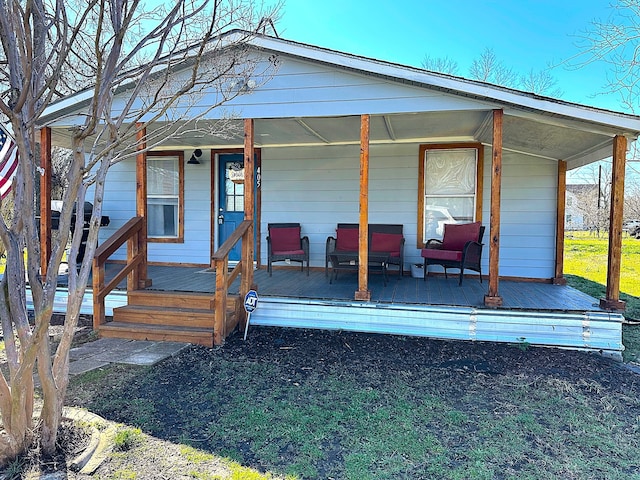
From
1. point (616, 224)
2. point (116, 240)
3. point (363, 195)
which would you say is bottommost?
point (116, 240)

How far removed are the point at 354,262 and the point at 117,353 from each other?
3271 millimetres

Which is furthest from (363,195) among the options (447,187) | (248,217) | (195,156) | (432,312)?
(195,156)

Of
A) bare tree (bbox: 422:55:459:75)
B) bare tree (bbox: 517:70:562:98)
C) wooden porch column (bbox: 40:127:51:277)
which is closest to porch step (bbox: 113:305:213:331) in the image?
wooden porch column (bbox: 40:127:51:277)

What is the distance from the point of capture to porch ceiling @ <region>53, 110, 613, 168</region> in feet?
15.3

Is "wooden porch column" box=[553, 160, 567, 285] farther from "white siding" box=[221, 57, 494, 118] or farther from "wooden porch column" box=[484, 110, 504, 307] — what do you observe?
"white siding" box=[221, 57, 494, 118]

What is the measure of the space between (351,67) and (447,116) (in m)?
1.30

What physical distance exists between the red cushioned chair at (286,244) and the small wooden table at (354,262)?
671 mm

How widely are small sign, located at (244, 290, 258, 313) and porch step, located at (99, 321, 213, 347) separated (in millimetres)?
422

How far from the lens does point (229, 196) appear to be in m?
7.15

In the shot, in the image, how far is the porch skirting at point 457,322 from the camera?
397 centimetres

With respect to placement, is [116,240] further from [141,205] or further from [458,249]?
[458,249]

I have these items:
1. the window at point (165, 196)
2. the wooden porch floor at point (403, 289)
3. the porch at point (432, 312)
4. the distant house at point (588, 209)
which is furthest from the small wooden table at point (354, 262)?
the distant house at point (588, 209)

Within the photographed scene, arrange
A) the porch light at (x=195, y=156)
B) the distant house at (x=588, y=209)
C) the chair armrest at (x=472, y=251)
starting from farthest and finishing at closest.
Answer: the distant house at (x=588, y=209) → the porch light at (x=195, y=156) → the chair armrest at (x=472, y=251)

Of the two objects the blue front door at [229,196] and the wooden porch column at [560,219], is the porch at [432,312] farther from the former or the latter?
the blue front door at [229,196]
